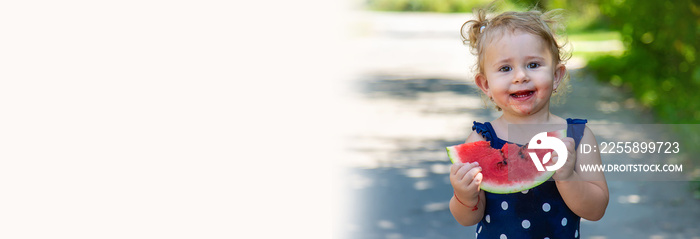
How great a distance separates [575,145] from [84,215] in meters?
4.74

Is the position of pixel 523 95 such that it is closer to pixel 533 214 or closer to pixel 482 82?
pixel 482 82

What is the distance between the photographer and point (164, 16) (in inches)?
658

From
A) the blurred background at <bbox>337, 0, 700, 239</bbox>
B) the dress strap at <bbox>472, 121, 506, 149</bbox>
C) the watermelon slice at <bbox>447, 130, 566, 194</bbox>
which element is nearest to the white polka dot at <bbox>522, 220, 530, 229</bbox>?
the watermelon slice at <bbox>447, 130, 566, 194</bbox>

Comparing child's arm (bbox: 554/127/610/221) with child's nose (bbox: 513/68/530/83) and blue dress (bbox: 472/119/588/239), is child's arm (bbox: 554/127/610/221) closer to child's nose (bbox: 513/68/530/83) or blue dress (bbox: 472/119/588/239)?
blue dress (bbox: 472/119/588/239)

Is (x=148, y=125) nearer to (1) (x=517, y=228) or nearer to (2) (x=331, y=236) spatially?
(2) (x=331, y=236)

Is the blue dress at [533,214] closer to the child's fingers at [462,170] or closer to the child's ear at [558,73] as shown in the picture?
the child's ear at [558,73]

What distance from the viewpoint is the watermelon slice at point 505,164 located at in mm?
2342

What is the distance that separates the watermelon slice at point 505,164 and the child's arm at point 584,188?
0.18 feet

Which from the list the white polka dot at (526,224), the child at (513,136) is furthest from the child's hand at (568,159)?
the white polka dot at (526,224)

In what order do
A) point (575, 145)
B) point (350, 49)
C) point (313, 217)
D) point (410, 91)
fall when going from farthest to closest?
point (350, 49), point (410, 91), point (313, 217), point (575, 145)

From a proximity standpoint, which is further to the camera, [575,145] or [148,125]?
[148,125]

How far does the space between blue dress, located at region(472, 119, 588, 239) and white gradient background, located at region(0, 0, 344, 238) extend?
126 inches

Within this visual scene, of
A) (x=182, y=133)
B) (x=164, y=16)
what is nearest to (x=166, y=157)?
(x=182, y=133)

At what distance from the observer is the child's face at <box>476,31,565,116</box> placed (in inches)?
92.1
